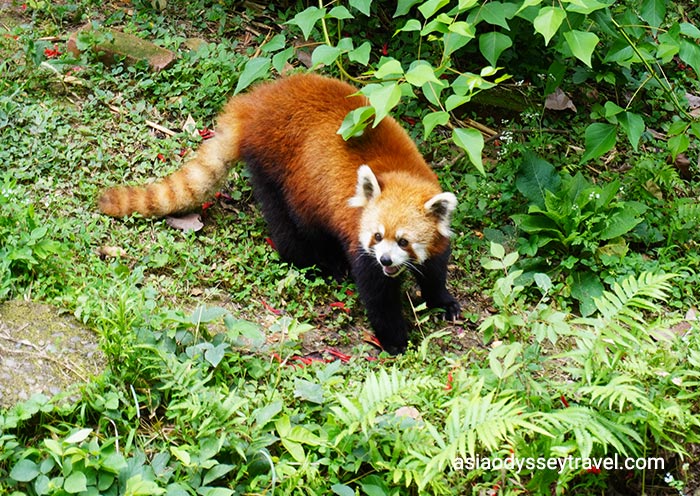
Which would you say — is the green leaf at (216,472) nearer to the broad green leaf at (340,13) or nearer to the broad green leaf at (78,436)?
the broad green leaf at (78,436)

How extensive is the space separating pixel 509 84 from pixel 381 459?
3.54m

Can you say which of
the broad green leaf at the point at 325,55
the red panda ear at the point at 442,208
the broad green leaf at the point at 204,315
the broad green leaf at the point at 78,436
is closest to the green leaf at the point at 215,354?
the broad green leaf at the point at 204,315

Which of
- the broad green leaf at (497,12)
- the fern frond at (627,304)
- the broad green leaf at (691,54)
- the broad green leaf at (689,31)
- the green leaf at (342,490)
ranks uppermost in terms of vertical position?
the broad green leaf at (689,31)

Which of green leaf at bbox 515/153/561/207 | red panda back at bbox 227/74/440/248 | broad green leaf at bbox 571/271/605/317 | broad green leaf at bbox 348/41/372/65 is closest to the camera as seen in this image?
broad green leaf at bbox 348/41/372/65

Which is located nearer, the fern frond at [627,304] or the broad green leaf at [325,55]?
the fern frond at [627,304]

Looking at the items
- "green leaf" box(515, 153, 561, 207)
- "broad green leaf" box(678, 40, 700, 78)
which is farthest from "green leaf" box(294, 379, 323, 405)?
"broad green leaf" box(678, 40, 700, 78)

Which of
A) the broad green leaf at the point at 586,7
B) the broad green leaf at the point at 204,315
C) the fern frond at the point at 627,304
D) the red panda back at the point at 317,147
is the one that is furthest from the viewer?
the red panda back at the point at 317,147

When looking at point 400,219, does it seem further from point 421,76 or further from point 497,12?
point 497,12

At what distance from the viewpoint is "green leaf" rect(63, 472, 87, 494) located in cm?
284

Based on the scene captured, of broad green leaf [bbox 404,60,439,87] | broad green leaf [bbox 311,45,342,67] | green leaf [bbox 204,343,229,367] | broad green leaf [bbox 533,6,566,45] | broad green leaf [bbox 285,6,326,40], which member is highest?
broad green leaf [bbox 533,6,566,45]

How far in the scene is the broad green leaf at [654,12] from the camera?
15.4 feet

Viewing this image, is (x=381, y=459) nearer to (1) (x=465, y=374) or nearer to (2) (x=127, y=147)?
(1) (x=465, y=374)

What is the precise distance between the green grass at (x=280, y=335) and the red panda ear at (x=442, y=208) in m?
0.51

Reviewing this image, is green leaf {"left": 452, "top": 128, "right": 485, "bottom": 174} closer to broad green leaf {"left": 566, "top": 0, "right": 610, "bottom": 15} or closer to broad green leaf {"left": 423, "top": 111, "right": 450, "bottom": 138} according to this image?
broad green leaf {"left": 423, "top": 111, "right": 450, "bottom": 138}
